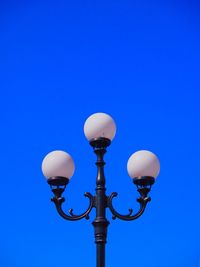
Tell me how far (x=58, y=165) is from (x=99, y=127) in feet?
2.45

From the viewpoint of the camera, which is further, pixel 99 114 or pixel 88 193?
pixel 99 114

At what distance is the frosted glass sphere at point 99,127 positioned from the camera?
29.2ft

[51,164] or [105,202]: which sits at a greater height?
[51,164]

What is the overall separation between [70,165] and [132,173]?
2.76ft

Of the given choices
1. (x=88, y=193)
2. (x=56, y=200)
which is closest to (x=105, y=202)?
(x=88, y=193)

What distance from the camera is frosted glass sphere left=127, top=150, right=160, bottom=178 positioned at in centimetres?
888

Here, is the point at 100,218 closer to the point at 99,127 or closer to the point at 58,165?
the point at 58,165

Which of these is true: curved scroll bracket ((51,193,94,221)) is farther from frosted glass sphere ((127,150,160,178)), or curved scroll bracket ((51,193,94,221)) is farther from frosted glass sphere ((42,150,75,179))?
frosted glass sphere ((127,150,160,178))

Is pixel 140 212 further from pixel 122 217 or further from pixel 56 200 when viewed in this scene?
pixel 56 200

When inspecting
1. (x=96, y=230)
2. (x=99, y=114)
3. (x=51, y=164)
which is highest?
(x=99, y=114)

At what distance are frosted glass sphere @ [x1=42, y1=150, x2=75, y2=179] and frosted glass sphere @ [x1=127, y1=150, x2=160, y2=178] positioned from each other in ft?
2.62

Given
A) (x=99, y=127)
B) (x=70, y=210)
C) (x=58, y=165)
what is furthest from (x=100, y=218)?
(x=99, y=127)

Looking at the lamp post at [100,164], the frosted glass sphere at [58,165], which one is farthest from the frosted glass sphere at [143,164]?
the frosted glass sphere at [58,165]

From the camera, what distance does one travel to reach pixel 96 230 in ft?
27.0
